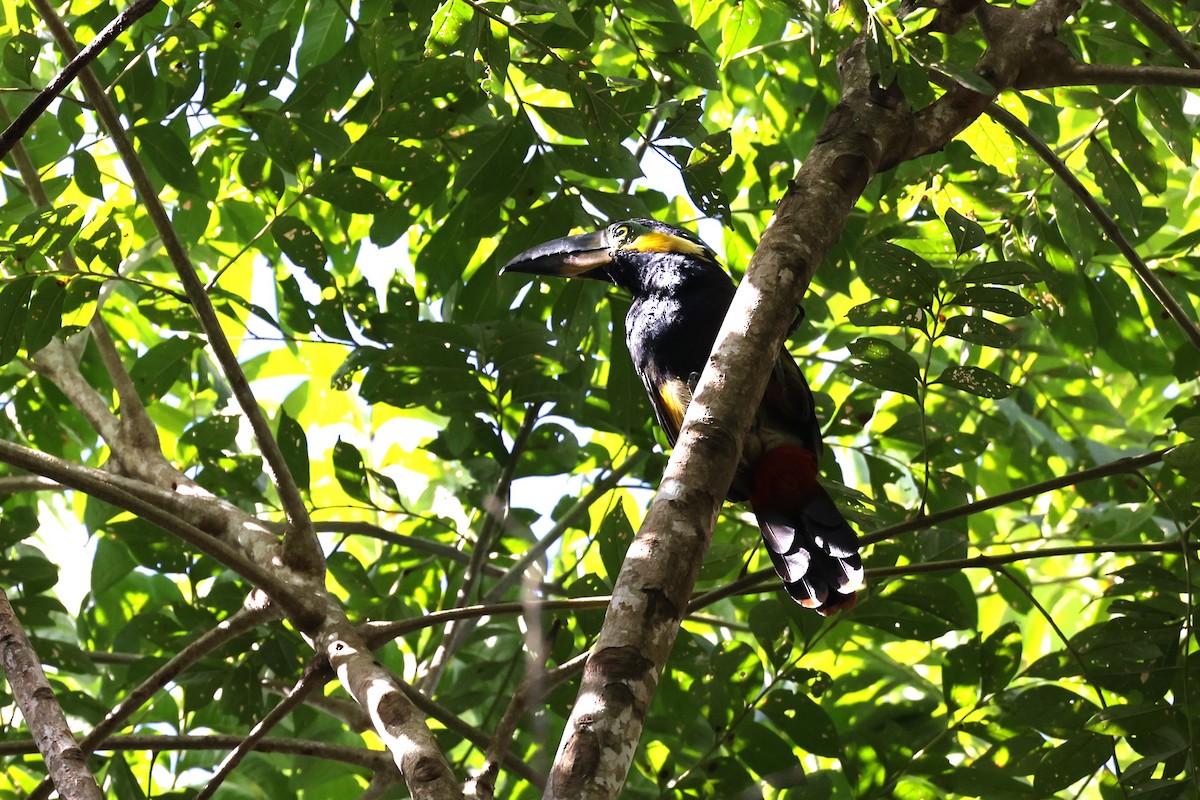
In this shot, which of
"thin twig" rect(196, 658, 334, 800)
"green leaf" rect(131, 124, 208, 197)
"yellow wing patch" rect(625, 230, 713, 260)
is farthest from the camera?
"yellow wing patch" rect(625, 230, 713, 260)

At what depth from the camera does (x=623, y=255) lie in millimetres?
2748

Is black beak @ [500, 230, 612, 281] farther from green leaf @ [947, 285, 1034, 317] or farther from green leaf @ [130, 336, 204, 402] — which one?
green leaf @ [947, 285, 1034, 317]

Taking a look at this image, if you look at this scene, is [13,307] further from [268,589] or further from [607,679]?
[607,679]

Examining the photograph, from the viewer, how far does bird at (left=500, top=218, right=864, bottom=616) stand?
7.06ft

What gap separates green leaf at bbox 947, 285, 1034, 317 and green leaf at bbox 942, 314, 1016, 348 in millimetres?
26

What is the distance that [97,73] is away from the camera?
247 centimetres

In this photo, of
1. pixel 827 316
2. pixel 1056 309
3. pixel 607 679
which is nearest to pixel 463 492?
pixel 827 316

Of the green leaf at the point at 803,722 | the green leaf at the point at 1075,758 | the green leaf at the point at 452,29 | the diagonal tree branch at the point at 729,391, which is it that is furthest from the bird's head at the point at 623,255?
the green leaf at the point at 1075,758

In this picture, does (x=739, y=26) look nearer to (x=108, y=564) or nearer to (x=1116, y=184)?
(x=1116, y=184)

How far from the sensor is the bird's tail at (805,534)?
6.91 feet

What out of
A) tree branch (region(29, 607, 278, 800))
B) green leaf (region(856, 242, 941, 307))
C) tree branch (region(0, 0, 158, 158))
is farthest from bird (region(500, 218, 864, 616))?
tree branch (region(0, 0, 158, 158))

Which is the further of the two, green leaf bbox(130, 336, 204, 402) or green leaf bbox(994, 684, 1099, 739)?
green leaf bbox(130, 336, 204, 402)

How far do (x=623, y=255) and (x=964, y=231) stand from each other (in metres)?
1.02

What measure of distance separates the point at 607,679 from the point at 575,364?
153 cm
